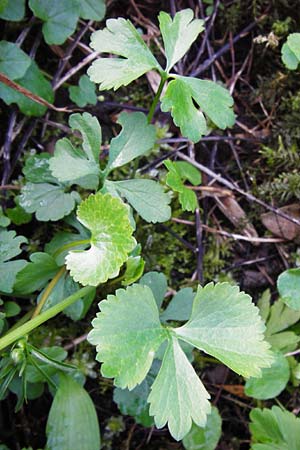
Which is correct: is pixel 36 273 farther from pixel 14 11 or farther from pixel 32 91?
pixel 14 11

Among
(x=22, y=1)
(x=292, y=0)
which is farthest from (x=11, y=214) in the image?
(x=292, y=0)

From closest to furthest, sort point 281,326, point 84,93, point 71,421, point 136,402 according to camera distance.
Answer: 1. point 71,421
2. point 136,402
3. point 281,326
4. point 84,93

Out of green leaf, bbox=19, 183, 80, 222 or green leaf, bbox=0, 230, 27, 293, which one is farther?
green leaf, bbox=19, 183, 80, 222

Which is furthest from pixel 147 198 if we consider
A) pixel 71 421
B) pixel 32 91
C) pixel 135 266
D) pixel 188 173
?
pixel 71 421

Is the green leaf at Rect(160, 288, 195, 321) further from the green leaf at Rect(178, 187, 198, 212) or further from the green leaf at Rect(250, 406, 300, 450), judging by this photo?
the green leaf at Rect(250, 406, 300, 450)

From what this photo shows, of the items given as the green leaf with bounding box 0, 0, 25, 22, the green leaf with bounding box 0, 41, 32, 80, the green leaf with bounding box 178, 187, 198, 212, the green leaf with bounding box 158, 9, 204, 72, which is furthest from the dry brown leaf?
the green leaf with bounding box 0, 0, 25, 22
